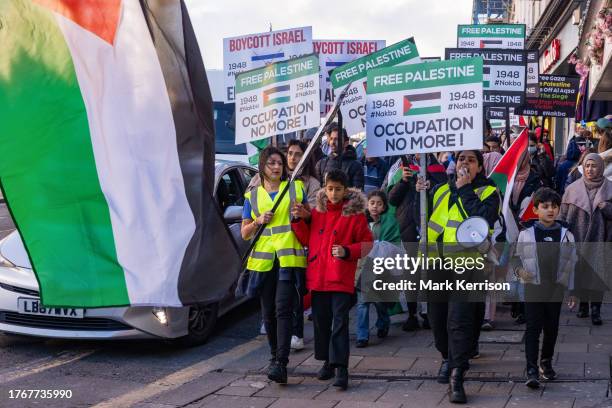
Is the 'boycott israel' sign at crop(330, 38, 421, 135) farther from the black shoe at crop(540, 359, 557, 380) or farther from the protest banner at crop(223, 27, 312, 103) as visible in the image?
the black shoe at crop(540, 359, 557, 380)

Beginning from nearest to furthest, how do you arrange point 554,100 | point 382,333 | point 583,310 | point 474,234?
point 474,234 → point 382,333 → point 583,310 → point 554,100

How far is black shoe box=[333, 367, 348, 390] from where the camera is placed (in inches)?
271

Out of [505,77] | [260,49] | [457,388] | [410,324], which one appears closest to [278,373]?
[457,388]

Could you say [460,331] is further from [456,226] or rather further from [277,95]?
[277,95]

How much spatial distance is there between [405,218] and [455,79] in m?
1.58

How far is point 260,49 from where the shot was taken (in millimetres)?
13727

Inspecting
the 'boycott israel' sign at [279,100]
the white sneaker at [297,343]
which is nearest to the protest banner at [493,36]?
the 'boycott israel' sign at [279,100]

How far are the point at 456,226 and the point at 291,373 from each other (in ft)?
5.90

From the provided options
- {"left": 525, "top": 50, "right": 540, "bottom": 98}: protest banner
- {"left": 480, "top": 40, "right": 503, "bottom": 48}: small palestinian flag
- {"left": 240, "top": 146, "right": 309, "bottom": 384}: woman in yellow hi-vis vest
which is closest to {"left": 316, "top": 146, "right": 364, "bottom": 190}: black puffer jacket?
{"left": 240, "top": 146, "right": 309, "bottom": 384}: woman in yellow hi-vis vest

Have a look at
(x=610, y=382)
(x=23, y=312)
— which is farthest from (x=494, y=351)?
(x=23, y=312)

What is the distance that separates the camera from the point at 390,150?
817 cm

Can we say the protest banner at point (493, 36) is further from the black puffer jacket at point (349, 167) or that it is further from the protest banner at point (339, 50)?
the black puffer jacket at point (349, 167)

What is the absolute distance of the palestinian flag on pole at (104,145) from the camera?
3.39 meters

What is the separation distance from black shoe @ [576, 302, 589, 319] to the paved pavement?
20 centimetres
